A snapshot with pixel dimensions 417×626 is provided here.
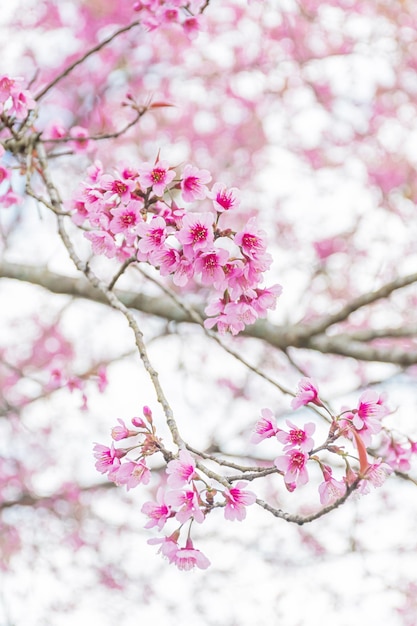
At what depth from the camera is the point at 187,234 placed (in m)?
1.52

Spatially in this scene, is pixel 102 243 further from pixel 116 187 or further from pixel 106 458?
pixel 106 458

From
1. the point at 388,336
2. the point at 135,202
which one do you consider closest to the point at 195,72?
the point at 388,336

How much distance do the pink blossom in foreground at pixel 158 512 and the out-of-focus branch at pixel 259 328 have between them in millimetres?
1984

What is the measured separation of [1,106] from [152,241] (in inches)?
34.0

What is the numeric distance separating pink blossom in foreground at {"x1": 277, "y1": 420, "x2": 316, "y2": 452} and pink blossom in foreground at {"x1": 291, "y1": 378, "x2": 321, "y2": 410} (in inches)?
3.5

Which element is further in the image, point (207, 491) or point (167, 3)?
point (167, 3)

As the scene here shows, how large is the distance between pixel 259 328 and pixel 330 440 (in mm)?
2440

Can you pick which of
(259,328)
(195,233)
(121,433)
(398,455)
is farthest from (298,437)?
(259,328)

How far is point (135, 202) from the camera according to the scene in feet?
5.53

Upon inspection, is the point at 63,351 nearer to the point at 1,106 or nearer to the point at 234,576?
the point at 234,576

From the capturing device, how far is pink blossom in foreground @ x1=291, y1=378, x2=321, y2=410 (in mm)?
1546

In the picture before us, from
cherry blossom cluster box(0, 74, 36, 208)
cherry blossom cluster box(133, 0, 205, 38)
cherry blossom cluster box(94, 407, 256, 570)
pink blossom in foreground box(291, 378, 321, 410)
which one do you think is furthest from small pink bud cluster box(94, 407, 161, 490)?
cherry blossom cluster box(133, 0, 205, 38)

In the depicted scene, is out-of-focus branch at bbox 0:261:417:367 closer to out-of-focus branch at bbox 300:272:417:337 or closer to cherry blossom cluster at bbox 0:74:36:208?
out-of-focus branch at bbox 300:272:417:337

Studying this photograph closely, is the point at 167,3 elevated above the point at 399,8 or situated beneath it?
situated beneath
